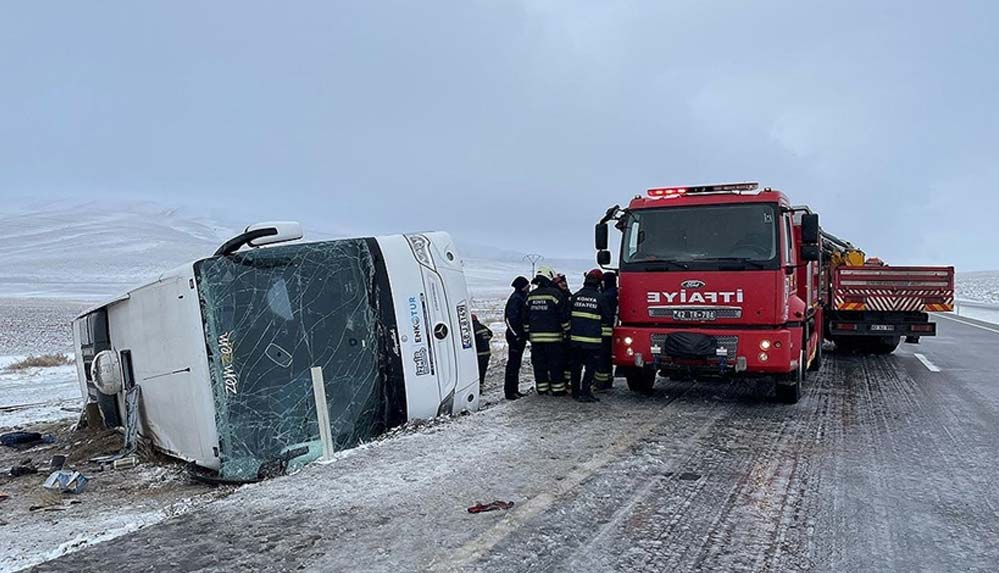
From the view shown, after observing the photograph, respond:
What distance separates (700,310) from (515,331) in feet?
7.80

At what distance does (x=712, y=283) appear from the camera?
26.1 feet

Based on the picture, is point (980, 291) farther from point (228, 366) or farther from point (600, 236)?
point (228, 366)

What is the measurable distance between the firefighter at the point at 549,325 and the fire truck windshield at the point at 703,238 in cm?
96

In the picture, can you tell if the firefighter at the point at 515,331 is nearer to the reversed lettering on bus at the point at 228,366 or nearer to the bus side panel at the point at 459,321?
the bus side panel at the point at 459,321

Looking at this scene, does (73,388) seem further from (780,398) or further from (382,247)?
(780,398)

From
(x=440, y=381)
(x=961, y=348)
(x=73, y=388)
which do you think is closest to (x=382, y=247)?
(x=440, y=381)

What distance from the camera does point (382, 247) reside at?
23.3 ft

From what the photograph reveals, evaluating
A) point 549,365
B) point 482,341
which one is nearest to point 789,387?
point 549,365

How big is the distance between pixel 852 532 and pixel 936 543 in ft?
1.43

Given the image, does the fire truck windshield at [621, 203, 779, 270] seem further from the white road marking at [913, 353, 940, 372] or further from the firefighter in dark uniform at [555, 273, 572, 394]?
the white road marking at [913, 353, 940, 372]

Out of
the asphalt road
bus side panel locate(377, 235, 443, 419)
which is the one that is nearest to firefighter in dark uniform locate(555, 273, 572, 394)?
the asphalt road

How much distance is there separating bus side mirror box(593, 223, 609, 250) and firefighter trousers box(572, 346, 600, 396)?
1.30 m

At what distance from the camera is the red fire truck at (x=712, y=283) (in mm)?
7824

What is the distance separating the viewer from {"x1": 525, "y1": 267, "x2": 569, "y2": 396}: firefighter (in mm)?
8711
